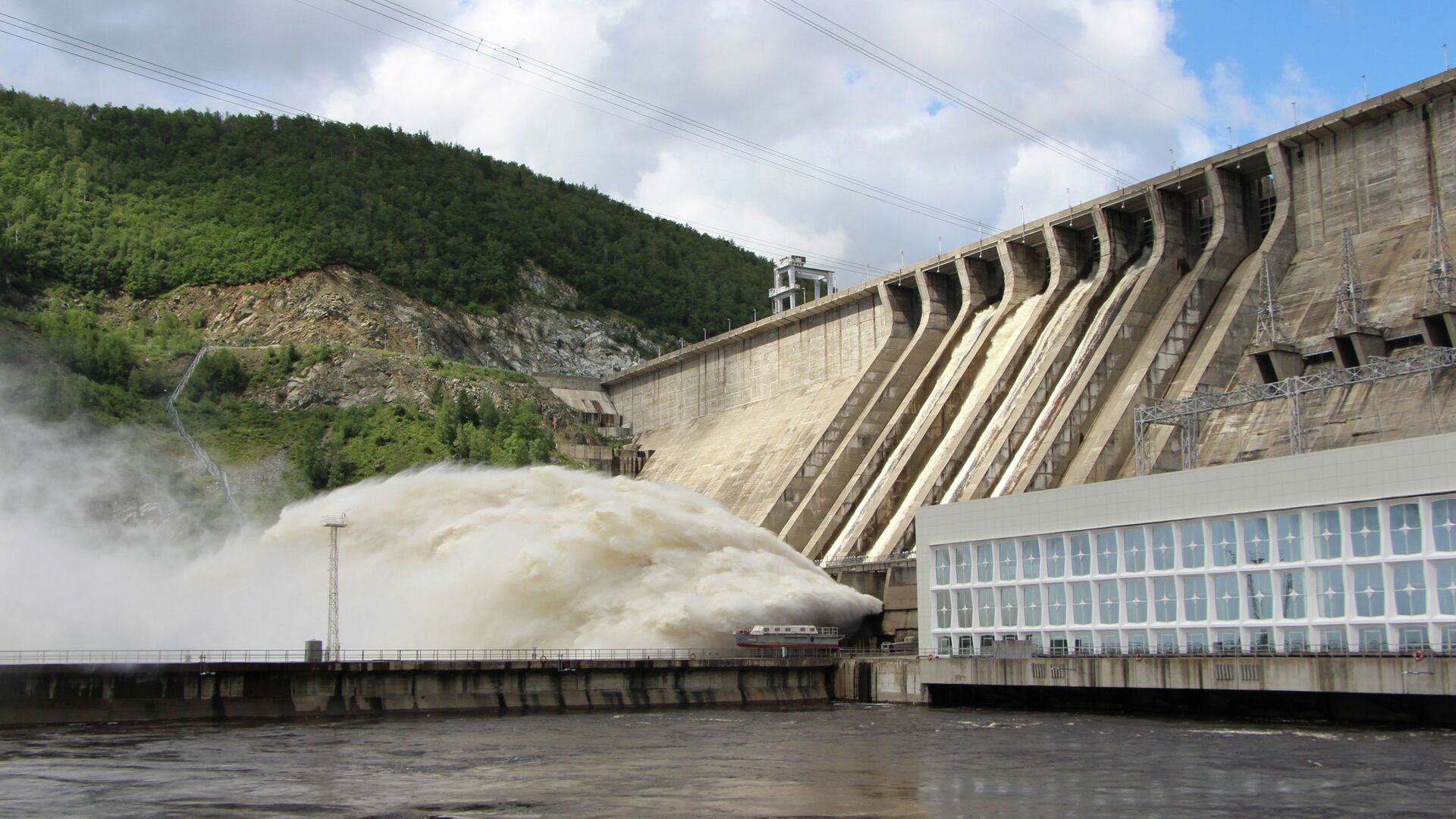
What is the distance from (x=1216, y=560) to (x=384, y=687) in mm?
25853

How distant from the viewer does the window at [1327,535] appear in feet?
119

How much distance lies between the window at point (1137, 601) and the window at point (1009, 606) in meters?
4.59

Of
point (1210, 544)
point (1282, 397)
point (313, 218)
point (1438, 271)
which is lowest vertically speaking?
point (1210, 544)

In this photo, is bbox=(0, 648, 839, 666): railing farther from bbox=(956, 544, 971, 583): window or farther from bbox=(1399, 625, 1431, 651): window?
bbox=(1399, 625, 1431, 651): window

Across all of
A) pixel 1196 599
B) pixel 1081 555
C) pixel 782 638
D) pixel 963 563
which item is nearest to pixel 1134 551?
pixel 1081 555

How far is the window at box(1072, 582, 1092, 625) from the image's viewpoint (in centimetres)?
4294

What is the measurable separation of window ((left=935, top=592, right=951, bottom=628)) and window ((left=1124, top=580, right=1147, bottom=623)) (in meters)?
7.75

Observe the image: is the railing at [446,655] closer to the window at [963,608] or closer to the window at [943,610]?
the window at [943,610]

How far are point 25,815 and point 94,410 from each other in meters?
61.1

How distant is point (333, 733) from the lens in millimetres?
36531

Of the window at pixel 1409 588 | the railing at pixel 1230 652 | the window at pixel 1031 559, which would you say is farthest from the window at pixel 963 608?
the window at pixel 1409 588

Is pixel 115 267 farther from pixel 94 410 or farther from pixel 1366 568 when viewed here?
pixel 1366 568

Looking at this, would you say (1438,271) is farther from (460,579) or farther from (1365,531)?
(460,579)

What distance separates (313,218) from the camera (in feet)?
367
